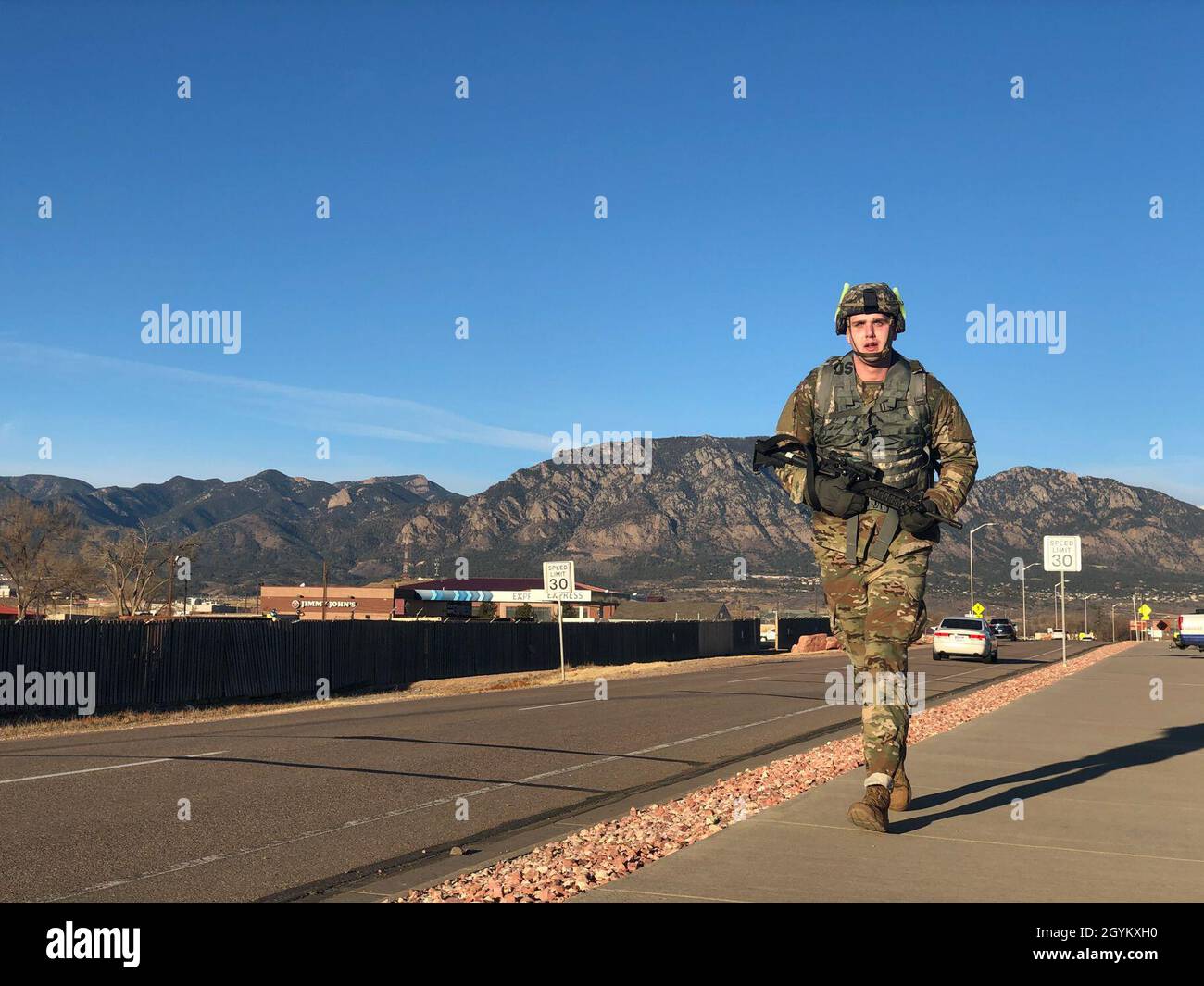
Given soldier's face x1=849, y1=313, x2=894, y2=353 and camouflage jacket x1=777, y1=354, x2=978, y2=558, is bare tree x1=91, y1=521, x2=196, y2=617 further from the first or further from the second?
soldier's face x1=849, y1=313, x2=894, y2=353

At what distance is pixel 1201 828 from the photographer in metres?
6.66

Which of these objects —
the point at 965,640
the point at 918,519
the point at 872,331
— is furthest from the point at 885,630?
the point at 965,640

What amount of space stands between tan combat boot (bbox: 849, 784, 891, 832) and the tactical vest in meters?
1.25

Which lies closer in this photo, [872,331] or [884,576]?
[884,576]

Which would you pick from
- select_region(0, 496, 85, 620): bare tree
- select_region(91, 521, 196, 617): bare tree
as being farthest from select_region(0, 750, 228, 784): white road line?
select_region(91, 521, 196, 617): bare tree

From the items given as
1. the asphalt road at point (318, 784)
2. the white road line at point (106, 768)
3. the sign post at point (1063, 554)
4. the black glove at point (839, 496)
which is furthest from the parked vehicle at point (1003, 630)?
the black glove at point (839, 496)

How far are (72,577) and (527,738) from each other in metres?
67.9

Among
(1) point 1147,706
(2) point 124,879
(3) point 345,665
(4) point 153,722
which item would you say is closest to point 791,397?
(2) point 124,879

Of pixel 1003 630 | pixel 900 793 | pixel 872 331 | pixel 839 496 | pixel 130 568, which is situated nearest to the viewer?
pixel 839 496

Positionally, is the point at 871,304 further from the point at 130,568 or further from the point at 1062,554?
the point at 130,568

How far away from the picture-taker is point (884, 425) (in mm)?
6402

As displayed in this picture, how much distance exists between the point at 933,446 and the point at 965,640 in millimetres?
29897

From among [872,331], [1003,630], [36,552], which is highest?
[872,331]
